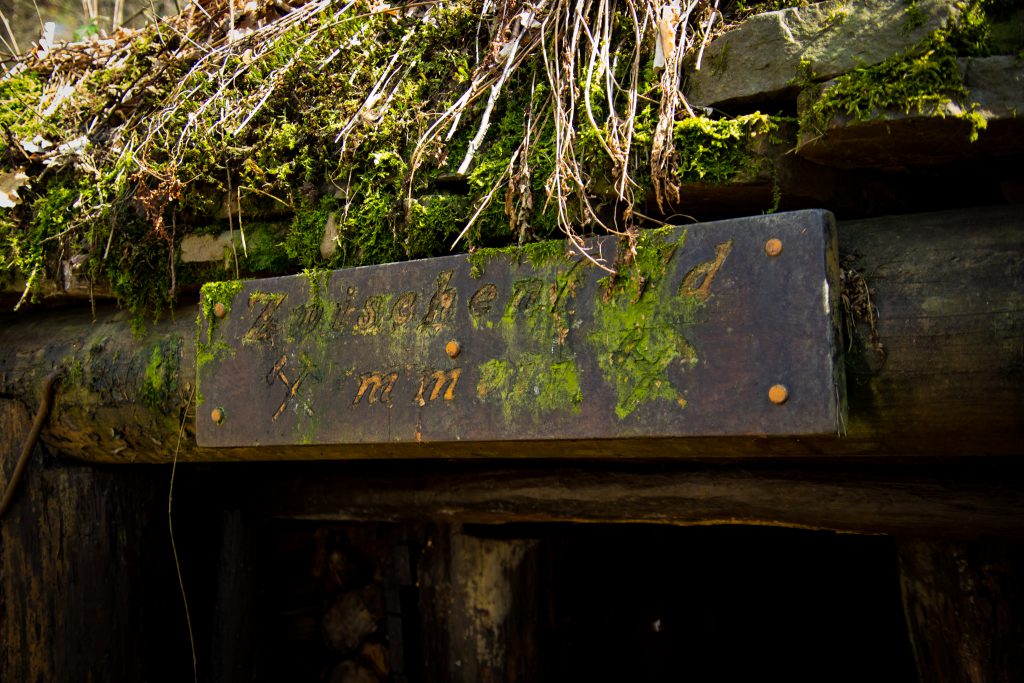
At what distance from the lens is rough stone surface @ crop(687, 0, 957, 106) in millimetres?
1358

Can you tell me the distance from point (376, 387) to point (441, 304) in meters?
0.21

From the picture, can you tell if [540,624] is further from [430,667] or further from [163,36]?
[163,36]

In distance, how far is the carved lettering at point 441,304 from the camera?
5.19 ft

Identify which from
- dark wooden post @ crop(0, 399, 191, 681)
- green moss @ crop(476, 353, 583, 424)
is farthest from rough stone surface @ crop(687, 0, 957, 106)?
dark wooden post @ crop(0, 399, 191, 681)

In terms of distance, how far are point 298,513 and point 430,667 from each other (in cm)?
59

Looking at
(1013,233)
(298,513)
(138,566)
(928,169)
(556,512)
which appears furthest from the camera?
(298,513)

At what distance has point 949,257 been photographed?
4.41 feet

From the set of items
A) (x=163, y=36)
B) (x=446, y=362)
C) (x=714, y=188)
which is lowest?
(x=446, y=362)

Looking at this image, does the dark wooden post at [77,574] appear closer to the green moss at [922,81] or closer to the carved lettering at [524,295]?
the carved lettering at [524,295]

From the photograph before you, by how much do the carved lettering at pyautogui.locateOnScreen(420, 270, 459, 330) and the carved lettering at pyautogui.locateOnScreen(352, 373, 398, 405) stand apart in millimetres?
125

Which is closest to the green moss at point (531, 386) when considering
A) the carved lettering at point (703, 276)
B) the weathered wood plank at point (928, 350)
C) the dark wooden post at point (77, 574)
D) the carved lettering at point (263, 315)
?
the weathered wood plank at point (928, 350)

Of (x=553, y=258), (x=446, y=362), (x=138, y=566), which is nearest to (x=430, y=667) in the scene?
(x=138, y=566)

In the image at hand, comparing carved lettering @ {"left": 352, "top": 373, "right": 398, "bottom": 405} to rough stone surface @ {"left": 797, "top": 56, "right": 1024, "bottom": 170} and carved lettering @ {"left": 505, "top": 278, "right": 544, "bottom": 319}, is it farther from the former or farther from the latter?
rough stone surface @ {"left": 797, "top": 56, "right": 1024, "bottom": 170}

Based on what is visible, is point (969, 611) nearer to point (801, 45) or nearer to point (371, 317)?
point (801, 45)
